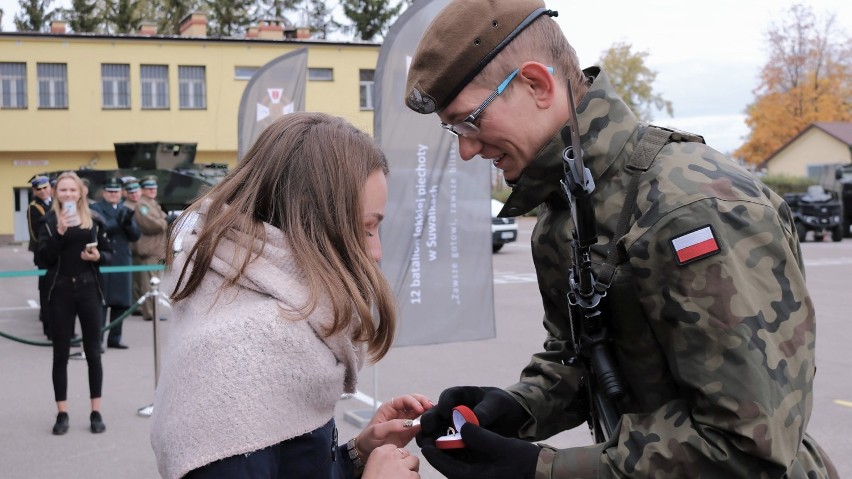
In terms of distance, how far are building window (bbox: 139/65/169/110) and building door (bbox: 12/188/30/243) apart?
5.96 m

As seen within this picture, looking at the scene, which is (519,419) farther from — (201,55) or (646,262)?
(201,55)

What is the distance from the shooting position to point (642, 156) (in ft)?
6.15

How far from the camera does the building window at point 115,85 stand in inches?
1467

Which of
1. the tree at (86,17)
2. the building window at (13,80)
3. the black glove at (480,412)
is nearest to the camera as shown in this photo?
the black glove at (480,412)

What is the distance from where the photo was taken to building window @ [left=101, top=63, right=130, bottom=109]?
37.2 m

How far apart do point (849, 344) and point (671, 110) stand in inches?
2035

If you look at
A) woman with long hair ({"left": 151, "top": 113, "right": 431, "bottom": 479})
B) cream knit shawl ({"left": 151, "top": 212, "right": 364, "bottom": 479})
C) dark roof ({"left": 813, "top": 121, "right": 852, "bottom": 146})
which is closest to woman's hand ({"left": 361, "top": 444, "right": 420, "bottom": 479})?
woman with long hair ({"left": 151, "top": 113, "right": 431, "bottom": 479})

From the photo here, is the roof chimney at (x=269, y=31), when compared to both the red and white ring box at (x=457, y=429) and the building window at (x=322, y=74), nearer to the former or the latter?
the building window at (x=322, y=74)

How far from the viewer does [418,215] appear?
263 inches


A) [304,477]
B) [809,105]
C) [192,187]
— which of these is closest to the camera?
[304,477]

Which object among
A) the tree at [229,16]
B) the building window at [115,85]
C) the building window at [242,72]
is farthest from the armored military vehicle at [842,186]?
the tree at [229,16]

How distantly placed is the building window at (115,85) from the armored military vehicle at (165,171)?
50.9 ft

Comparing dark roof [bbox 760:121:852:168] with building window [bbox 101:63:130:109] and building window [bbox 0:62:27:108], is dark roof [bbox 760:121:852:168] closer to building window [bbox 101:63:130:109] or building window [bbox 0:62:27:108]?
building window [bbox 101:63:130:109]

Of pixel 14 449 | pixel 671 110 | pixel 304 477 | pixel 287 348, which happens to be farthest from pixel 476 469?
pixel 671 110
